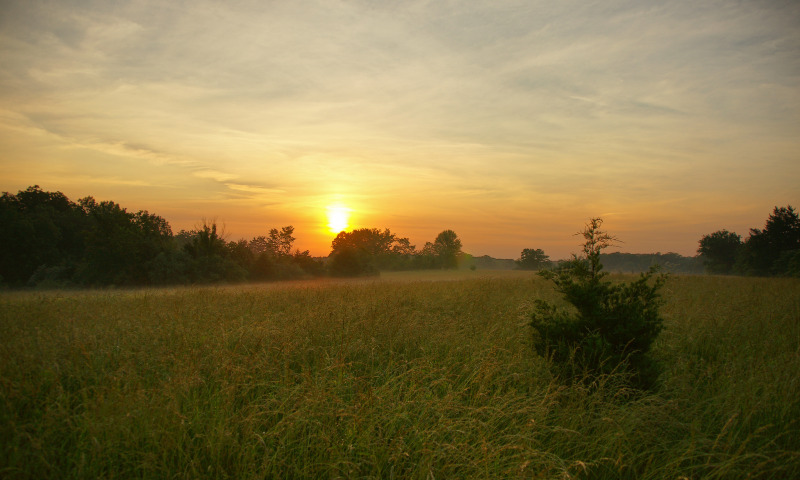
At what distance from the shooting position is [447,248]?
6850 centimetres

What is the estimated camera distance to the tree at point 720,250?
170 ft

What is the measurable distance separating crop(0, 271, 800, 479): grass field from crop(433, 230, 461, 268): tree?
55058 millimetres

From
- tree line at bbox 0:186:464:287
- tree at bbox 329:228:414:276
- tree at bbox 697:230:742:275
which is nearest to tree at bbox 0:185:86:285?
tree line at bbox 0:186:464:287

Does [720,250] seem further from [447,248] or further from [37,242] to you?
[37,242]

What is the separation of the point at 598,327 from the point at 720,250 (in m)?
61.8

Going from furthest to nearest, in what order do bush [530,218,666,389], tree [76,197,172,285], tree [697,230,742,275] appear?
tree [697,230,742,275], tree [76,197,172,285], bush [530,218,666,389]

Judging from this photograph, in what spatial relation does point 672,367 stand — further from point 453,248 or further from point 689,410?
point 453,248

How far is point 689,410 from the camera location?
4.17m

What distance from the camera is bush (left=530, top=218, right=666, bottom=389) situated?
4910mm

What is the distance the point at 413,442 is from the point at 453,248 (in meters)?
66.1

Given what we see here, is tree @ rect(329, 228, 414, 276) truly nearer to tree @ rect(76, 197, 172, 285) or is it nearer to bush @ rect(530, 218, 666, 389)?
tree @ rect(76, 197, 172, 285)

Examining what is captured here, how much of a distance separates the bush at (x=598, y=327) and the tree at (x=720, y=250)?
59.7m

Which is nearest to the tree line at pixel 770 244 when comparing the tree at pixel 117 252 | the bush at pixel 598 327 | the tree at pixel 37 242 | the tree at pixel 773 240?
the tree at pixel 773 240

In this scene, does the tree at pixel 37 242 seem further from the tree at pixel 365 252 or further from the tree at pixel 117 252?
the tree at pixel 365 252
